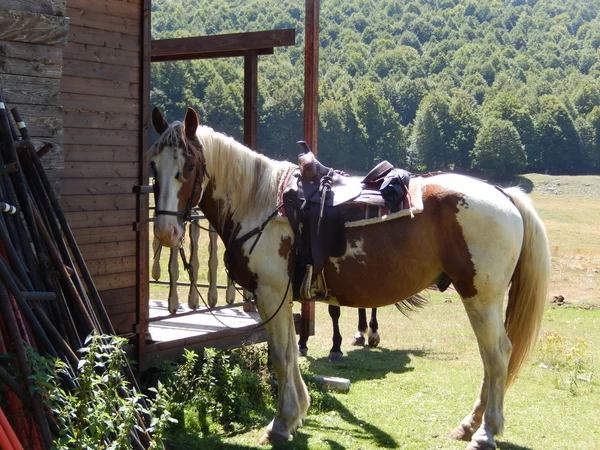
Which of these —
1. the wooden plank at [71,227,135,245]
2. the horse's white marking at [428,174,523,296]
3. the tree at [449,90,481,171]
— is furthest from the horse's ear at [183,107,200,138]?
the tree at [449,90,481,171]

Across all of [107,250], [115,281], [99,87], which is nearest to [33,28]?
[99,87]

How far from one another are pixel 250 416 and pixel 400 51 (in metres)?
110

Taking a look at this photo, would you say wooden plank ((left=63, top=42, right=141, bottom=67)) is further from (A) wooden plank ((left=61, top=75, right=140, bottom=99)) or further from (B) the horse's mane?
(B) the horse's mane

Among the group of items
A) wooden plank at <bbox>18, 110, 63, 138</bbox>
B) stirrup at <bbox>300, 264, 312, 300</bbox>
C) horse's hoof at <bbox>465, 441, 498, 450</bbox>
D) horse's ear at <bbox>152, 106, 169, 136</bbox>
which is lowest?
horse's hoof at <bbox>465, 441, 498, 450</bbox>

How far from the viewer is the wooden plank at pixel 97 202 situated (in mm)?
5672

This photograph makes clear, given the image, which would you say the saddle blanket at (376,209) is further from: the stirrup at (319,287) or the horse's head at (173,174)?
the horse's head at (173,174)

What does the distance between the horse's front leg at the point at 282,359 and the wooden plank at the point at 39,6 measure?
7.92 feet

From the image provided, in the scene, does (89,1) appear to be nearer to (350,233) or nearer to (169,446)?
(350,233)

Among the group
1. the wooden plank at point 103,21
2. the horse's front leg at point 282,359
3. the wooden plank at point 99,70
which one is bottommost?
the horse's front leg at point 282,359

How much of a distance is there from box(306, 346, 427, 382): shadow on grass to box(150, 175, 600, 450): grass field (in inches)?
0.5

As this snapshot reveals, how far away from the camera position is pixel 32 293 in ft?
12.1

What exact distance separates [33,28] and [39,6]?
18 centimetres

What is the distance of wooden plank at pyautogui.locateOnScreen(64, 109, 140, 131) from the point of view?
5.68 m

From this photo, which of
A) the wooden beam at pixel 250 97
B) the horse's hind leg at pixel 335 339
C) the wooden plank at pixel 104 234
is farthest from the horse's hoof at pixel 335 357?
the wooden plank at pixel 104 234
